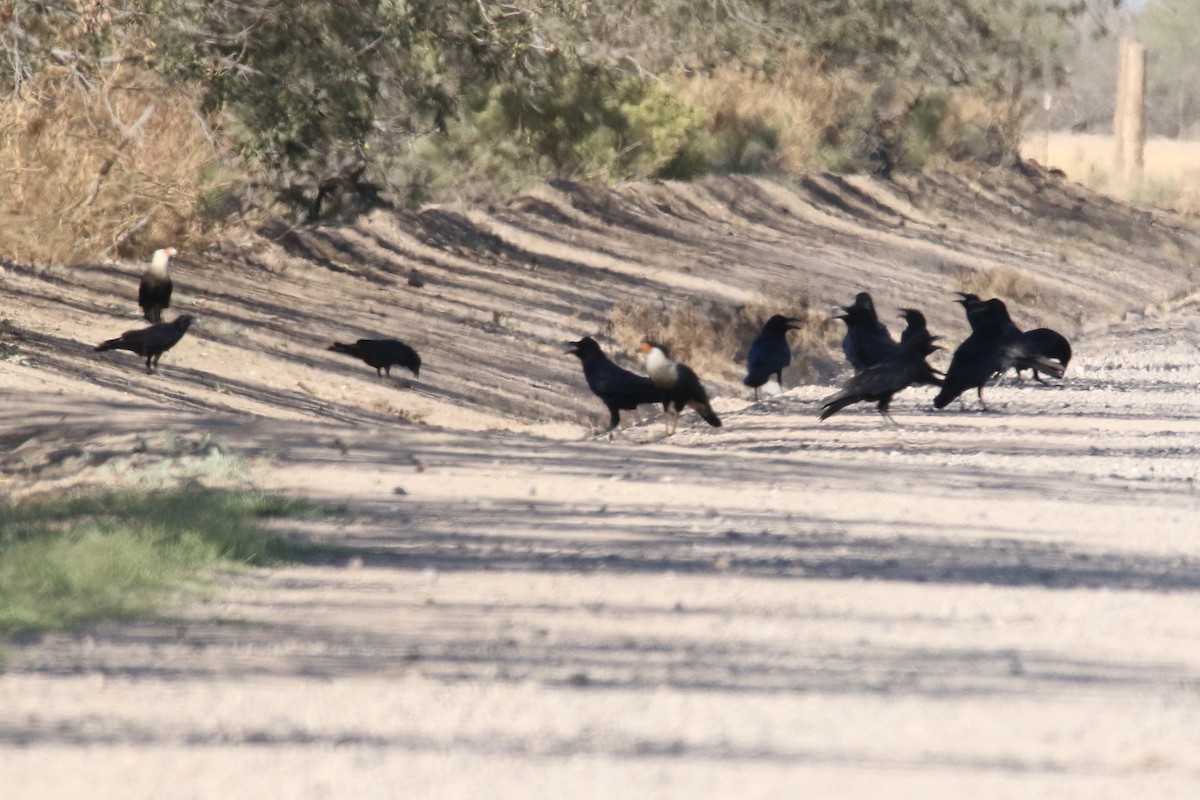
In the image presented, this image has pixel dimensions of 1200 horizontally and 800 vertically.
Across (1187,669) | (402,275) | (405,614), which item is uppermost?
(1187,669)

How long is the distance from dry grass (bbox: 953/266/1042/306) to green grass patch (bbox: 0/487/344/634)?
1889 centimetres

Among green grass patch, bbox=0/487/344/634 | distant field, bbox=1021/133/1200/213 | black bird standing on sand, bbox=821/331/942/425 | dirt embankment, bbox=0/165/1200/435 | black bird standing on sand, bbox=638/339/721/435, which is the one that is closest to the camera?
green grass patch, bbox=0/487/344/634

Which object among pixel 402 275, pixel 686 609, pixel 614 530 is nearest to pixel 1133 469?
pixel 614 530

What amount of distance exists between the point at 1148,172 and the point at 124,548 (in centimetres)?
4718

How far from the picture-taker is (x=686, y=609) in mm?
6645

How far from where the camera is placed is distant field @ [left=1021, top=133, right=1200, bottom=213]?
42.5 m

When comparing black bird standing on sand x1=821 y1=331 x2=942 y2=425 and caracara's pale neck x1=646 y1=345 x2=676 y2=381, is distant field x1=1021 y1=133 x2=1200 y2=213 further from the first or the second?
caracara's pale neck x1=646 y1=345 x2=676 y2=381

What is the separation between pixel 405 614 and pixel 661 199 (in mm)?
22803

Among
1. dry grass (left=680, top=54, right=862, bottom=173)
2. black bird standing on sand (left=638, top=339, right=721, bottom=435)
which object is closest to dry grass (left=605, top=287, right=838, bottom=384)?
black bird standing on sand (left=638, top=339, right=721, bottom=435)

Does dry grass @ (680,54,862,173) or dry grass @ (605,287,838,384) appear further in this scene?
dry grass @ (680,54,862,173)

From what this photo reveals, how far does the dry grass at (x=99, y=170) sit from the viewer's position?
16984mm

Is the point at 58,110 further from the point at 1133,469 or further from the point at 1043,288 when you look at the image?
the point at 1043,288

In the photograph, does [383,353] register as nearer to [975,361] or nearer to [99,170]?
[99,170]

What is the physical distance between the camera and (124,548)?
7254mm
